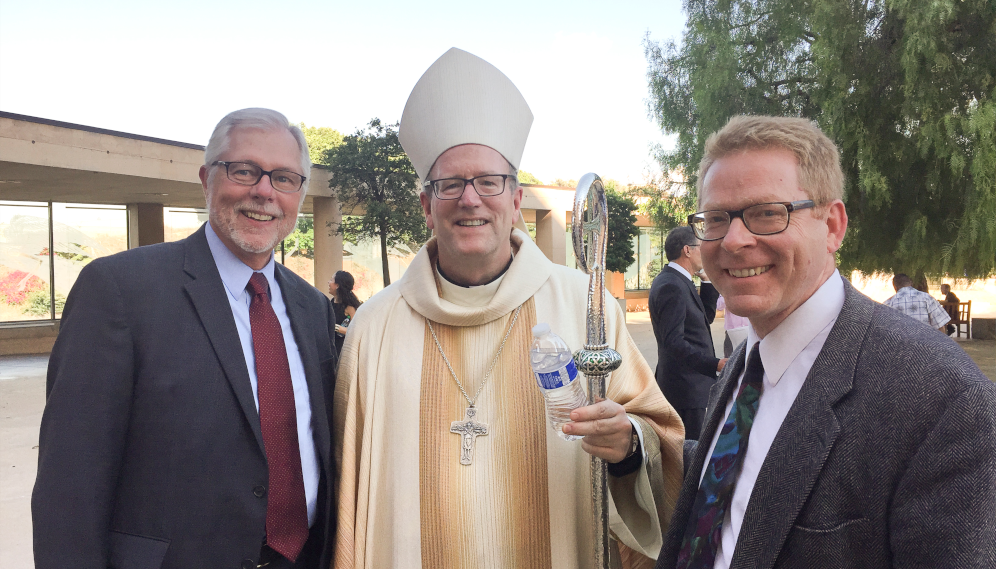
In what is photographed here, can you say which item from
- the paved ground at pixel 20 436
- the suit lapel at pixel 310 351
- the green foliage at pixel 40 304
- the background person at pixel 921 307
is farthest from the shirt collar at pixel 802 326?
the green foliage at pixel 40 304

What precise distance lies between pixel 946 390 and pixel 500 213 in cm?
134

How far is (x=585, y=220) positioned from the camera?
1663 mm

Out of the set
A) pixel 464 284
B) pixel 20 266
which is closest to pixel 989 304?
pixel 464 284

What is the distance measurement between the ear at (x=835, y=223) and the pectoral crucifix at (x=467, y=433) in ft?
3.67

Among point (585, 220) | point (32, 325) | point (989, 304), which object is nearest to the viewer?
point (585, 220)

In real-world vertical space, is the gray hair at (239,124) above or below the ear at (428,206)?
above

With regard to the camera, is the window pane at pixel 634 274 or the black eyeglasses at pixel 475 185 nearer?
the black eyeglasses at pixel 475 185

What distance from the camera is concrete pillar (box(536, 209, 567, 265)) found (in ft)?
73.3

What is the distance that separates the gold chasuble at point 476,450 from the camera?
1981 millimetres

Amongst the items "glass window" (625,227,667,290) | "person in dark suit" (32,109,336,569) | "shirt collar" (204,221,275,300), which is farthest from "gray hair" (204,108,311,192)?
"glass window" (625,227,667,290)

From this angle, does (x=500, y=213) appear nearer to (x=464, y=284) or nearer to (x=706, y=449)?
(x=464, y=284)

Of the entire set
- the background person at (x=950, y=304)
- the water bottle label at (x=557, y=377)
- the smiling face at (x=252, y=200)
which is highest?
the smiling face at (x=252, y=200)

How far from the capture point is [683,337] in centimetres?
458

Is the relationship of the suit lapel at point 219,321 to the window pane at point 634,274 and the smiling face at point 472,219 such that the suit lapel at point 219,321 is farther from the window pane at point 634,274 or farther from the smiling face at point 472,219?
the window pane at point 634,274
